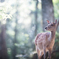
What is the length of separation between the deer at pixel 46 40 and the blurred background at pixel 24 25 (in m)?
0.15

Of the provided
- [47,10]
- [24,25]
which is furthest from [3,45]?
[47,10]

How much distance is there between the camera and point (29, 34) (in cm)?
284

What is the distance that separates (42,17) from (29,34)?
60cm

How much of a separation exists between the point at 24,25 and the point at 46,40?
0.77 m

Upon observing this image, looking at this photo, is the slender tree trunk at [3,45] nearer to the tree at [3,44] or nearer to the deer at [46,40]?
the tree at [3,44]

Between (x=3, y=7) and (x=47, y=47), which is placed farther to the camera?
(x=3, y=7)

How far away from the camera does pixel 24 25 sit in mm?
2871

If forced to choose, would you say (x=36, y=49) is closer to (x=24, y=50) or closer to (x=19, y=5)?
(x=24, y=50)

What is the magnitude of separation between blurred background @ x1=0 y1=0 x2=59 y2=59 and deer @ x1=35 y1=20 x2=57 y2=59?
0.15 m

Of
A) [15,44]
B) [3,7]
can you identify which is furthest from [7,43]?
[3,7]

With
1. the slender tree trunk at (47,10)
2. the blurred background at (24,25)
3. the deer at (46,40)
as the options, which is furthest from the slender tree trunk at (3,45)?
the slender tree trunk at (47,10)

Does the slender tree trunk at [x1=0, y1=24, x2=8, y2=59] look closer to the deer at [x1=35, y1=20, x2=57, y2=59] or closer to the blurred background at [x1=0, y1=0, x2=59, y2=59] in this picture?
the blurred background at [x1=0, y1=0, x2=59, y2=59]

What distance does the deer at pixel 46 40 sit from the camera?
8.12ft

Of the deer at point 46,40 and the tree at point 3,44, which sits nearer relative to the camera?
the deer at point 46,40
